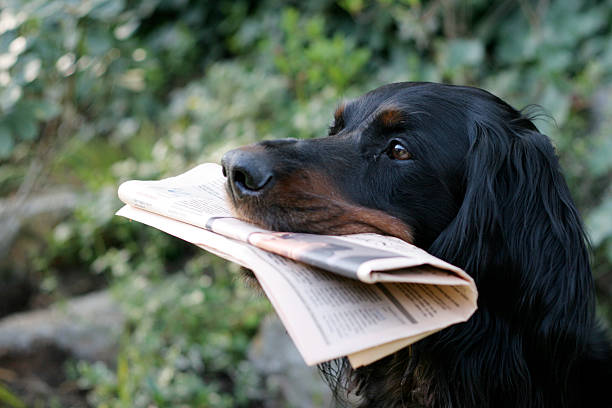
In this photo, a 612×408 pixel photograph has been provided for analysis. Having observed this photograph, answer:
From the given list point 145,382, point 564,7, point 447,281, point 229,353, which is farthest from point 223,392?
point 564,7

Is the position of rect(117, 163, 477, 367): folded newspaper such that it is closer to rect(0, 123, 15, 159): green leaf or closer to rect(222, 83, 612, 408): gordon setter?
rect(222, 83, 612, 408): gordon setter

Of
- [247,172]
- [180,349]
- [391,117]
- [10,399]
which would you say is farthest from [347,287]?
[10,399]

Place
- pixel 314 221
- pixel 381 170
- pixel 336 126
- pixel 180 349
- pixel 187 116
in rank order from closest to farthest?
1. pixel 314 221
2. pixel 381 170
3. pixel 336 126
4. pixel 180 349
5. pixel 187 116

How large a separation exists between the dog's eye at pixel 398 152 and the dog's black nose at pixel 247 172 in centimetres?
46

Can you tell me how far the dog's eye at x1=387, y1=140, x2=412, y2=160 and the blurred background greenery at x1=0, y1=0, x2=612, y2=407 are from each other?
5.10 ft

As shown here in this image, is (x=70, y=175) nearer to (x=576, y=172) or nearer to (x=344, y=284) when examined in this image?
(x=576, y=172)

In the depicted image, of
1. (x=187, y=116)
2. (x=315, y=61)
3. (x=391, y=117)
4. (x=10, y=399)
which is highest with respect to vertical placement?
(x=391, y=117)

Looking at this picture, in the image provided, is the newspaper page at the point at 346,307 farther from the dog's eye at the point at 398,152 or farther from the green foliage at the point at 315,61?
the green foliage at the point at 315,61

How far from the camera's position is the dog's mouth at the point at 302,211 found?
5.32 feet

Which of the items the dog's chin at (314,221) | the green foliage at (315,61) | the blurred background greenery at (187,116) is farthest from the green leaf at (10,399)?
the green foliage at (315,61)

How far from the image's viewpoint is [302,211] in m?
1.63

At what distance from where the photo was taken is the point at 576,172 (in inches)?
151

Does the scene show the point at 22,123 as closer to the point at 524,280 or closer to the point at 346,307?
the point at 346,307

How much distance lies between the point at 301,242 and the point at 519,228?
77 centimetres
